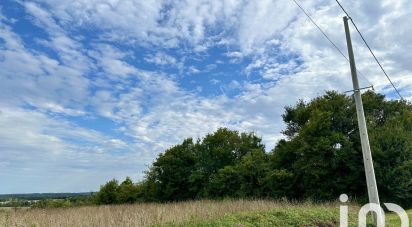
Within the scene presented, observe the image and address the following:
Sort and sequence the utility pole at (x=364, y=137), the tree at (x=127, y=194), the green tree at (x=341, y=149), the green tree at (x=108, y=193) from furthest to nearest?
the green tree at (x=108, y=193), the tree at (x=127, y=194), the green tree at (x=341, y=149), the utility pole at (x=364, y=137)

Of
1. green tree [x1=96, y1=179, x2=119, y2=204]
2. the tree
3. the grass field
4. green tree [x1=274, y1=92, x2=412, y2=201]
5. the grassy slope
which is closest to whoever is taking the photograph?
the grass field

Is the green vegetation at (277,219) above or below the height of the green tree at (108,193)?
below

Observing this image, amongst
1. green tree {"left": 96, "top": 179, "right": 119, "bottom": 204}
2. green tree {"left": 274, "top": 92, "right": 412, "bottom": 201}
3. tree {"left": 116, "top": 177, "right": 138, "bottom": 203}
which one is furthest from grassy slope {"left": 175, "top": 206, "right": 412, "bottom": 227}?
green tree {"left": 96, "top": 179, "right": 119, "bottom": 204}

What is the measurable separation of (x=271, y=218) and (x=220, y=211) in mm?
2411

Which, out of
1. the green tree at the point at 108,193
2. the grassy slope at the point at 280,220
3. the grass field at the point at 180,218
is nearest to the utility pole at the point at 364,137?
the grassy slope at the point at 280,220

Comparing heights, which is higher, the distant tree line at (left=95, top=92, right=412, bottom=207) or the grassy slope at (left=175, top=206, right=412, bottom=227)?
the distant tree line at (left=95, top=92, right=412, bottom=207)

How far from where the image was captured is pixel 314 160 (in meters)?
28.2

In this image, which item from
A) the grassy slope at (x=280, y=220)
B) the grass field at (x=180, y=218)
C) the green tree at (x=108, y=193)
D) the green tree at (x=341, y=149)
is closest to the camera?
the grass field at (x=180, y=218)

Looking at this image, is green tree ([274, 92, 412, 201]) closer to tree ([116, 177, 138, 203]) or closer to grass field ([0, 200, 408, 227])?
grass field ([0, 200, 408, 227])

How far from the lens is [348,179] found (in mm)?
26922

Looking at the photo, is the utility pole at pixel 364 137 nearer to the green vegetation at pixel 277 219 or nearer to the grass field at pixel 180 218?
the grass field at pixel 180 218

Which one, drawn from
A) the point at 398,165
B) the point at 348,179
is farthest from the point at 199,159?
the point at 398,165

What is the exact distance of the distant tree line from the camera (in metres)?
25.5

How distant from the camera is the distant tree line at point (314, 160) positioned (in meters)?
25.5
